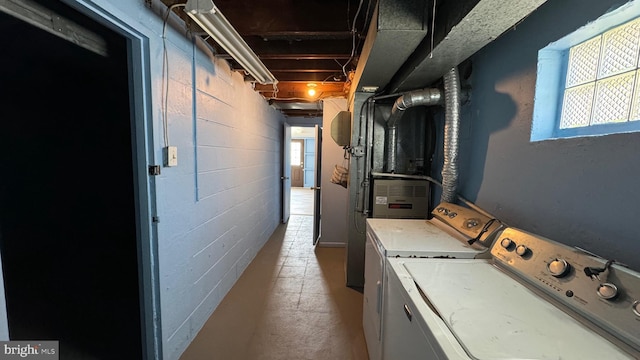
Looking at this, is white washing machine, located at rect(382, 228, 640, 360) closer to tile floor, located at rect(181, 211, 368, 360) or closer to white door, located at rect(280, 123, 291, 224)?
tile floor, located at rect(181, 211, 368, 360)

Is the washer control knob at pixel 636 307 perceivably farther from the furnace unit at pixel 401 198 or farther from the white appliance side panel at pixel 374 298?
the furnace unit at pixel 401 198

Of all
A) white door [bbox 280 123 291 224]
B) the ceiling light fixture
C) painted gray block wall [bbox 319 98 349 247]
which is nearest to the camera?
the ceiling light fixture

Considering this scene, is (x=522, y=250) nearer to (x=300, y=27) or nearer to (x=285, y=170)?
(x=300, y=27)

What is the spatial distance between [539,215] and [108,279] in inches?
101

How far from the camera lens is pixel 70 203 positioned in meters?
1.63

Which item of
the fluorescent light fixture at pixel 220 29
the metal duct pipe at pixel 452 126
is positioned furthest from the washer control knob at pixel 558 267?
the fluorescent light fixture at pixel 220 29

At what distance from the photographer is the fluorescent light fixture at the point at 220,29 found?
3.69 ft

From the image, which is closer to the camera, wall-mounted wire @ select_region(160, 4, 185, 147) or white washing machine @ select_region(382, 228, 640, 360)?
white washing machine @ select_region(382, 228, 640, 360)

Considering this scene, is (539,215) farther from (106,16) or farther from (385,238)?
(106,16)

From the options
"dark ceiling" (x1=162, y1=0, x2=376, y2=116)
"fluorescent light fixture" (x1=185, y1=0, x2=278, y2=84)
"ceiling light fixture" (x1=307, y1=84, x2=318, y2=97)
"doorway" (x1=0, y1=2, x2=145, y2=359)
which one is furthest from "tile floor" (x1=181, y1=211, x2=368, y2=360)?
"ceiling light fixture" (x1=307, y1=84, x2=318, y2=97)

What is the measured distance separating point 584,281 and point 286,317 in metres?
1.94

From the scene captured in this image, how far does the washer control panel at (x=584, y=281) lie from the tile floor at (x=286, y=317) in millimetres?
1262

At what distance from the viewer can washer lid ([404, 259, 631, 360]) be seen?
0.63m

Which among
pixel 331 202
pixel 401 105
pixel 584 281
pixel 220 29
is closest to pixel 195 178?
pixel 220 29
